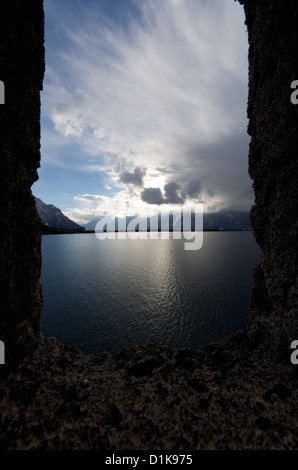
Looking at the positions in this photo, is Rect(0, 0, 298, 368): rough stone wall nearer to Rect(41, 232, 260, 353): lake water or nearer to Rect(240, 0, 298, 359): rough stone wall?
Rect(240, 0, 298, 359): rough stone wall

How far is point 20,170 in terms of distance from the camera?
300 inches

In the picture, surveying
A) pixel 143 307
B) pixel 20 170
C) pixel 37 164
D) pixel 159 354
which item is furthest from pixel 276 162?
pixel 143 307

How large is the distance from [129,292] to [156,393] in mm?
42690

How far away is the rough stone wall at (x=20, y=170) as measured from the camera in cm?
679

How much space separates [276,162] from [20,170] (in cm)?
1113

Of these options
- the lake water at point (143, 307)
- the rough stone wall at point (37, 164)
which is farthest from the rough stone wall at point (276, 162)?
the lake water at point (143, 307)

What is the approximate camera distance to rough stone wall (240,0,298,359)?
7.29 m

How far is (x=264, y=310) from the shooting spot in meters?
9.62

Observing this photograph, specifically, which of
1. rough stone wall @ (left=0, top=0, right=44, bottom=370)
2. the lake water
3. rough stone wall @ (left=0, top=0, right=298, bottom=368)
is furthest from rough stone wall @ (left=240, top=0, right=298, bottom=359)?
the lake water

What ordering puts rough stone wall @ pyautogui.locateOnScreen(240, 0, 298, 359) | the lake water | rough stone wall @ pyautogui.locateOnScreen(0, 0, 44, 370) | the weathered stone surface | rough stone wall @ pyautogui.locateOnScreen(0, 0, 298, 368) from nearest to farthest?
the weathered stone surface, rough stone wall @ pyautogui.locateOnScreen(0, 0, 44, 370), rough stone wall @ pyautogui.locateOnScreen(0, 0, 298, 368), rough stone wall @ pyautogui.locateOnScreen(240, 0, 298, 359), the lake water

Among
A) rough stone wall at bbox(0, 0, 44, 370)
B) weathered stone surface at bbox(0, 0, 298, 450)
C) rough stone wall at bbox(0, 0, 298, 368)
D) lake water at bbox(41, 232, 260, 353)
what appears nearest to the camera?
weathered stone surface at bbox(0, 0, 298, 450)

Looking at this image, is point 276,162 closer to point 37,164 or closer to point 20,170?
point 20,170

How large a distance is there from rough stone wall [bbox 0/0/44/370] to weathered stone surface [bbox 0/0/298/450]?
0.05 meters
